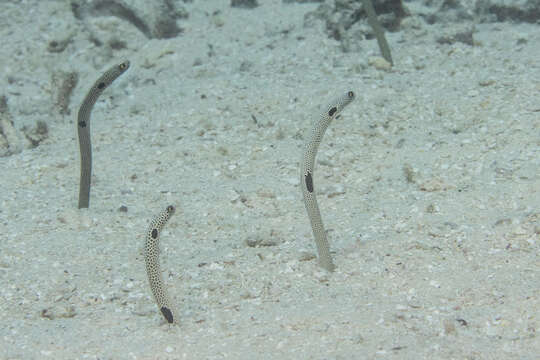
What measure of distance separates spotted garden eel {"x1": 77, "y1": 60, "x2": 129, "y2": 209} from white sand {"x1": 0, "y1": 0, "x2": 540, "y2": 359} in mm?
214

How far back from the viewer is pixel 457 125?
5289mm

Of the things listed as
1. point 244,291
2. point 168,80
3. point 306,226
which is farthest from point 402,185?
point 168,80

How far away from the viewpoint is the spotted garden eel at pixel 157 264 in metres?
2.81

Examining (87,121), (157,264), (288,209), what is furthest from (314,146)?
(87,121)

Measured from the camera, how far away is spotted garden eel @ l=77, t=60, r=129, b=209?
364 centimetres

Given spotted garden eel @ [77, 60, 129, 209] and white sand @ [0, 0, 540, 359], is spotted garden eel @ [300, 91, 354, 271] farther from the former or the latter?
spotted garden eel @ [77, 60, 129, 209]

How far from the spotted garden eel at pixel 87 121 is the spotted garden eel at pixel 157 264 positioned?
4.23 ft

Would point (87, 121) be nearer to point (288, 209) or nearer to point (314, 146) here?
point (288, 209)

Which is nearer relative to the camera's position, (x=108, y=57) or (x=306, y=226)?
(x=306, y=226)

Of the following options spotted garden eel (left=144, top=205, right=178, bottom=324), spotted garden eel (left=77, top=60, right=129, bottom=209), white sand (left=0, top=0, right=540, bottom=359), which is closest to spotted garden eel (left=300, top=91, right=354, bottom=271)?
white sand (left=0, top=0, right=540, bottom=359)

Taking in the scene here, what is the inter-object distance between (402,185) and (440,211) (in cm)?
59

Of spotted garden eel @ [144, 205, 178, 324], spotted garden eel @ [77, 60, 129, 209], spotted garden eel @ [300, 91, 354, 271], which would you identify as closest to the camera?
spotted garden eel @ [144, 205, 178, 324]

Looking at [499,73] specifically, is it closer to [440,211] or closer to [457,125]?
[457,125]

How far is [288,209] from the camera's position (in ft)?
14.6
